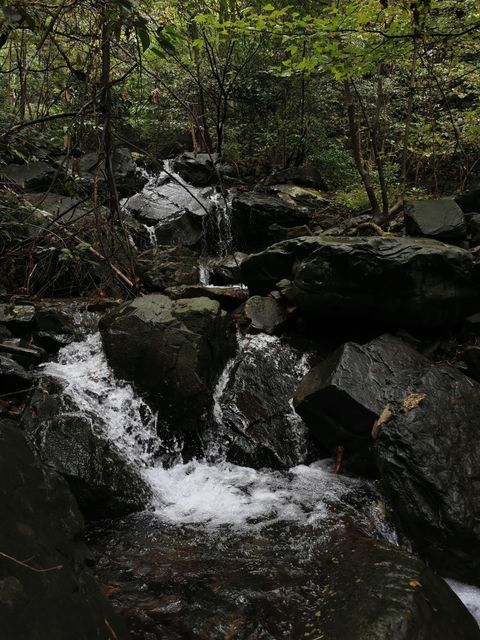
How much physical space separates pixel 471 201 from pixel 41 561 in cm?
835

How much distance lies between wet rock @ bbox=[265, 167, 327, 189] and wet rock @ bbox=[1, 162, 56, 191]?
6.19 metres

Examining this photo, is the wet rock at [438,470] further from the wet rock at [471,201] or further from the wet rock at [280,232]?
the wet rock at [280,232]

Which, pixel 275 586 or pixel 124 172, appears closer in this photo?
pixel 275 586

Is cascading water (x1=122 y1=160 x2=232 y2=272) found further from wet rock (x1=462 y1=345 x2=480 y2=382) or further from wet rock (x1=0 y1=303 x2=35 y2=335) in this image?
wet rock (x1=462 y1=345 x2=480 y2=382)

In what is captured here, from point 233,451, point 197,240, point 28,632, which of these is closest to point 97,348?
point 233,451

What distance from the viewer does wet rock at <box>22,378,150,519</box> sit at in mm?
4211

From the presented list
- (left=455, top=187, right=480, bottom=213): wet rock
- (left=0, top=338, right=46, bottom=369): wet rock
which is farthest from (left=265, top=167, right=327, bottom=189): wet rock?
(left=0, top=338, right=46, bottom=369): wet rock

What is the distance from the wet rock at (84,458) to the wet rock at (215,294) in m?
2.92

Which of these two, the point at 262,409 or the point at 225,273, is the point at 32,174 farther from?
the point at 262,409

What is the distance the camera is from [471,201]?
7770 mm

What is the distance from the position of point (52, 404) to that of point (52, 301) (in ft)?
10.6

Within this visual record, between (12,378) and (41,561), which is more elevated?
(41,561)

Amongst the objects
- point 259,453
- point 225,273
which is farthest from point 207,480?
point 225,273

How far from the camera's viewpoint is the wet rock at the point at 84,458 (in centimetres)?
421
